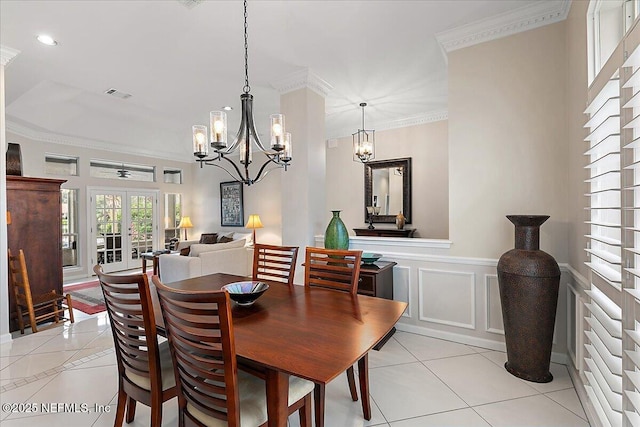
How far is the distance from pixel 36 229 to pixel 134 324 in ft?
10.3

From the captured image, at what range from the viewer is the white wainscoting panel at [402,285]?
3166mm

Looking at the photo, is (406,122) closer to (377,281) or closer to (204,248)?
(377,281)

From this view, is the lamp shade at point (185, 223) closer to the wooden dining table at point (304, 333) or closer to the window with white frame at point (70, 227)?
the window with white frame at point (70, 227)

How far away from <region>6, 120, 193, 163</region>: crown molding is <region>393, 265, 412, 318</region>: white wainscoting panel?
6260 millimetres

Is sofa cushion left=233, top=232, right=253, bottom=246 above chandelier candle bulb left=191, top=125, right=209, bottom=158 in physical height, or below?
below

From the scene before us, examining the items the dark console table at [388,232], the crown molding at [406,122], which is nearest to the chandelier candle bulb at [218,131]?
the dark console table at [388,232]

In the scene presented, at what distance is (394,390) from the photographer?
7.13 feet

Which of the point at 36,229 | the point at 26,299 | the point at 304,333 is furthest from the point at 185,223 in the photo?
the point at 304,333

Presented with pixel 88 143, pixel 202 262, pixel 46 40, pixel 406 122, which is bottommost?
pixel 202 262

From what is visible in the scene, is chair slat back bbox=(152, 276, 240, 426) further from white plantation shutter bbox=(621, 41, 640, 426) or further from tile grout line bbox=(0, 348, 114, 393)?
tile grout line bbox=(0, 348, 114, 393)

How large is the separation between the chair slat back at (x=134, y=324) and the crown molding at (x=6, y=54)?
300 cm

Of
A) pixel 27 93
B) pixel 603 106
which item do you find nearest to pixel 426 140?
pixel 603 106

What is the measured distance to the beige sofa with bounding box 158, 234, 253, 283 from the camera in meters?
4.51

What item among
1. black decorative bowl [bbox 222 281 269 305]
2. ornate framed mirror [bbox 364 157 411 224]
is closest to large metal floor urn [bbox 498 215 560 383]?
black decorative bowl [bbox 222 281 269 305]
